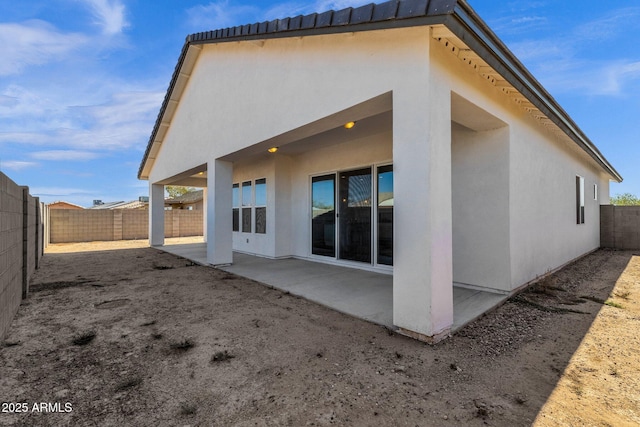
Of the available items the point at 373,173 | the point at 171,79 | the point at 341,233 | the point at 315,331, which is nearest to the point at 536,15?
the point at 373,173

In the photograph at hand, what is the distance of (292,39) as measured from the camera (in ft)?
15.2

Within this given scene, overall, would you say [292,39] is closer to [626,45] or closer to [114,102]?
[626,45]

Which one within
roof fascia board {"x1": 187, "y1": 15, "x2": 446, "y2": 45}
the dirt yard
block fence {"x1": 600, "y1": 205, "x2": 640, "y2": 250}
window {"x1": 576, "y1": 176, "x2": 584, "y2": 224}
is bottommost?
the dirt yard

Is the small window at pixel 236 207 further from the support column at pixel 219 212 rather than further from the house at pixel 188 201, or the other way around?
the house at pixel 188 201

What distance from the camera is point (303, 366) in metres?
2.41

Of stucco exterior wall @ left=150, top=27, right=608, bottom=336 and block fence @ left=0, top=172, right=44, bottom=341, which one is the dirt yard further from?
stucco exterior wall @ left=150, top=27, right=608, bottom=336

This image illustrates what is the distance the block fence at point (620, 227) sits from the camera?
1020 cm

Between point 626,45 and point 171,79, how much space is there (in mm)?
13594

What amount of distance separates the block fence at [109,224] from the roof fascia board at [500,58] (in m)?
17.2

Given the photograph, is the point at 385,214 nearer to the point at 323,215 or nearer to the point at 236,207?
the point at 323,215

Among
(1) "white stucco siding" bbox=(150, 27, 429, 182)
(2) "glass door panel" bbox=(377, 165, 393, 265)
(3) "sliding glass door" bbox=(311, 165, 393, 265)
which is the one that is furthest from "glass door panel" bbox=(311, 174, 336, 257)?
(1) "white stucco siding" bbox=(150, 27, 429, 182)

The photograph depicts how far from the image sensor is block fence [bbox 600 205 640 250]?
10203mm

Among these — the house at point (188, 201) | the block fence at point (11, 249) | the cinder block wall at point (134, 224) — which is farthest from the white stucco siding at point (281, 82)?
the house at point (188, 201)

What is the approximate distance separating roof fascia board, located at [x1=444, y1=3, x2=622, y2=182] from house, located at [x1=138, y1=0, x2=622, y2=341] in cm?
2
